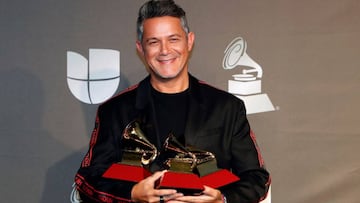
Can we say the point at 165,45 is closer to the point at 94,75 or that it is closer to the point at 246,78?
the point at 246,78

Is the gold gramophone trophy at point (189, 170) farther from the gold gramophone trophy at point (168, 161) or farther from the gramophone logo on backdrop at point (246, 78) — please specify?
the gramophone logo on backdrop at point (246, 78)

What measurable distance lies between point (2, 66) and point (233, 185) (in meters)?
1.20

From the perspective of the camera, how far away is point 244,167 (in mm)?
1291

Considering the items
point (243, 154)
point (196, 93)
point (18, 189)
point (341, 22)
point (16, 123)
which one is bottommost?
point (18, 189)

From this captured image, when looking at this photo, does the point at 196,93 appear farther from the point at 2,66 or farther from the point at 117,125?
the point at 2,66

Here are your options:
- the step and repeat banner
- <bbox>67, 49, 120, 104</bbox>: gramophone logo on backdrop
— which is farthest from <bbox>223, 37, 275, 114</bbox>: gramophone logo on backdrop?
<bbox>67, 49, 120, 104</bbox>: gramophone logo on backdrop

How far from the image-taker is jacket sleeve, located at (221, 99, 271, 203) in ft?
3.96

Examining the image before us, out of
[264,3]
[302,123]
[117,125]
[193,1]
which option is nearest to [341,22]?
[264,3]

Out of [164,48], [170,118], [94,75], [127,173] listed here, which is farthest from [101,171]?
[94,75]

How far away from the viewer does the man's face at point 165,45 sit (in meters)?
1.26

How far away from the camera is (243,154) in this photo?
1301 millimetres

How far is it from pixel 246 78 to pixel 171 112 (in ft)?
1.57

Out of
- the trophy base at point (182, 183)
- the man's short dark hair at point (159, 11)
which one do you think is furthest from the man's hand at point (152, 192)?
the man's short dark hair at point (159, 11)

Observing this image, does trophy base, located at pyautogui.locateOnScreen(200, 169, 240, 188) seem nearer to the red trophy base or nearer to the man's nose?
the red trophy base
